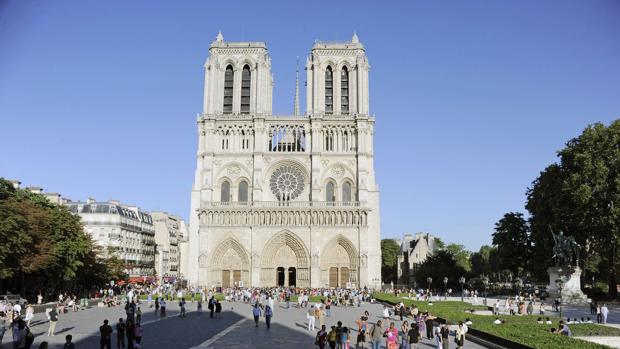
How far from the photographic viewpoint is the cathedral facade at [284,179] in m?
62.4

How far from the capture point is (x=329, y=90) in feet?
222

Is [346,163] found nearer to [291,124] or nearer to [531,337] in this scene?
[291,124]

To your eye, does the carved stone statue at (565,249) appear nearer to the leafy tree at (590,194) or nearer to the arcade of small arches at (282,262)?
the leafy tree at (590,194)

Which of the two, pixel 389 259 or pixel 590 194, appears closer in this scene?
pixel 590 194

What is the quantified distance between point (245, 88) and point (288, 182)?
11.7m

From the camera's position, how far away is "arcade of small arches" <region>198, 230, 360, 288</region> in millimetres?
62281

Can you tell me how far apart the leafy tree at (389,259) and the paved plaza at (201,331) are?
191 feet

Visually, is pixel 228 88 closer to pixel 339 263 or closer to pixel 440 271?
pixel 339 263

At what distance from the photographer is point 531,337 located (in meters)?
19.2

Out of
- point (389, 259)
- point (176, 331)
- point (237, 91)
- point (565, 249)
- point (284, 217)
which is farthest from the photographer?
point (389, 259)

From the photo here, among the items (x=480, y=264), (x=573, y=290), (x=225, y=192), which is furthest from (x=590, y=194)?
(x=480, y=264)

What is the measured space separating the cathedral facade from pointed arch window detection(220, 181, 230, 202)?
107 mm

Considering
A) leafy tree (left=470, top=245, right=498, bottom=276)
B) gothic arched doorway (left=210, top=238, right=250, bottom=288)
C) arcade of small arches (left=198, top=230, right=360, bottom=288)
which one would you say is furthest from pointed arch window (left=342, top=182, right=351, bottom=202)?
leafy tree (left=470, top=245, right=498, bottom=276)

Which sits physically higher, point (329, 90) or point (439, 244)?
point (329, 90)
